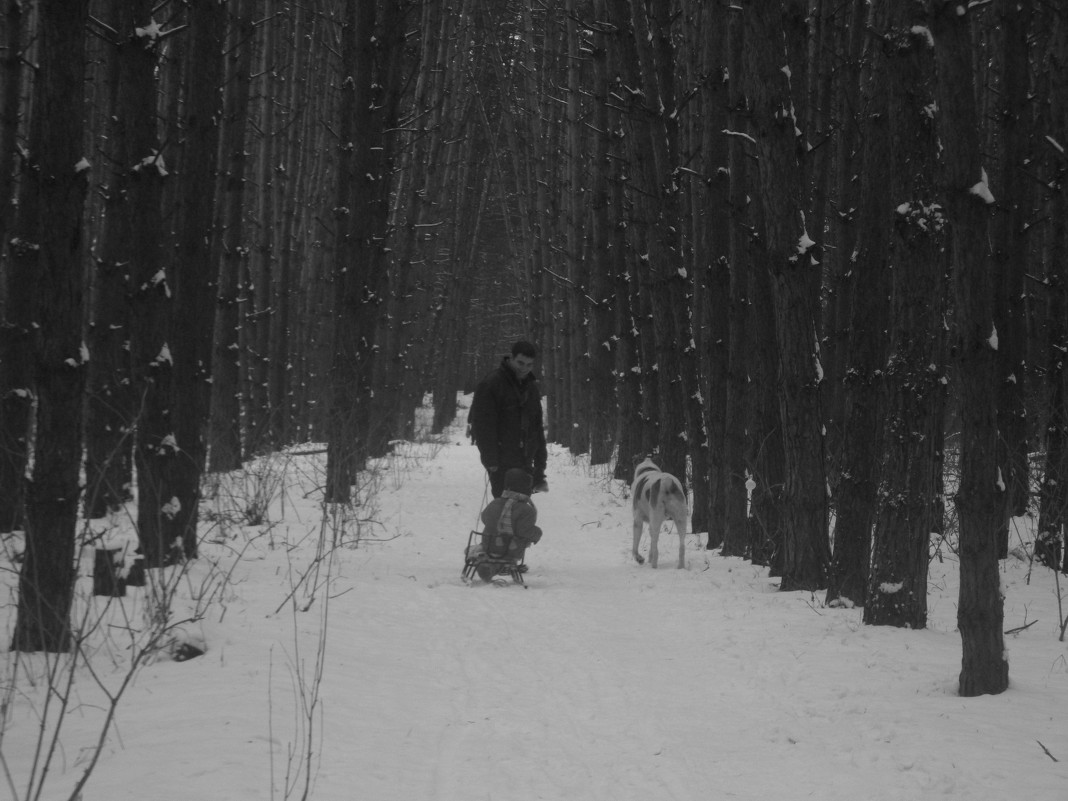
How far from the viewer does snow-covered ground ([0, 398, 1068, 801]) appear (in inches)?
158

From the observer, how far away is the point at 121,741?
4.04 metres

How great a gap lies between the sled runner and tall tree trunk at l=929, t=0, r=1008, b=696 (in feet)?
15.9

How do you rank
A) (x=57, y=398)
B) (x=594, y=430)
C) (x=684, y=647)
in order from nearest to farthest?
1. (x=57, y=398)
2. (x=684, y=647)
3. (x=594, y=430)

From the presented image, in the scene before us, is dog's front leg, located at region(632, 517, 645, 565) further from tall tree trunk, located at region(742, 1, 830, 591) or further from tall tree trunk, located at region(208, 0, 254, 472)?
tall tree trunk, located at region(208, 0, 254, 472)

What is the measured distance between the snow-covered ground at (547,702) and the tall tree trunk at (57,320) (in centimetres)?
43

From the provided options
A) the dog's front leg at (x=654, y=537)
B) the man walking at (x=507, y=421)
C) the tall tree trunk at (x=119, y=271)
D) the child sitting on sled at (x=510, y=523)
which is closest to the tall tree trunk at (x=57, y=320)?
the tall tree trunk at (x=119, y=271)

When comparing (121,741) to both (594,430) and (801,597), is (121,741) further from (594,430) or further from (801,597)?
(594,430)

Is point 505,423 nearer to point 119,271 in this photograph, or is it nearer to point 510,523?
point 510,523

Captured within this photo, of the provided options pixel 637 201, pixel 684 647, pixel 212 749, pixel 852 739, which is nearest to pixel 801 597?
pixel 684 647

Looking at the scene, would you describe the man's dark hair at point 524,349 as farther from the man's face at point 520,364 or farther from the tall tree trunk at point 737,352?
the tall tree trunk at point 737,352

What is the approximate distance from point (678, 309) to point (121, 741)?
9.90 metres

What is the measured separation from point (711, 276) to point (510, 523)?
4.16m

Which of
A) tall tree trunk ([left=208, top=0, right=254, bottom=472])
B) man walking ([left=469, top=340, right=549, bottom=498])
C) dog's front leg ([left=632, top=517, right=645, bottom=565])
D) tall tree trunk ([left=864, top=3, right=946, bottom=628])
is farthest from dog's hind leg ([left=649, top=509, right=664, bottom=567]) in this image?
tall tree trunk ([left=208, top=0, right=254, bottom=472])

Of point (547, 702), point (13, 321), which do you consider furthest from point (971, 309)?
point (13, 321)
